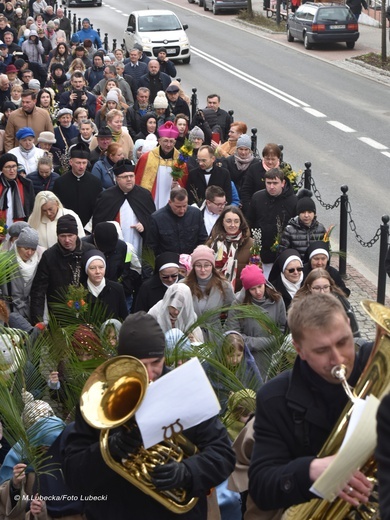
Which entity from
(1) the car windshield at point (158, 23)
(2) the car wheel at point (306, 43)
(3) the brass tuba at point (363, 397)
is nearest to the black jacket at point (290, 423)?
(3) the brass tuba at point (363, 397)

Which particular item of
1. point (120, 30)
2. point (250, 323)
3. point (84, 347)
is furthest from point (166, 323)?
point (120, 30)

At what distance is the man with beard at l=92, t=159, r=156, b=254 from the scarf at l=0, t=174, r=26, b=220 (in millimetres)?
847

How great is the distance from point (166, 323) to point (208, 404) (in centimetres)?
388

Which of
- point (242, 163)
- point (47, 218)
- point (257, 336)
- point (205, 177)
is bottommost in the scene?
point (242, 163)

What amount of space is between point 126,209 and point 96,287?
7.91 feet

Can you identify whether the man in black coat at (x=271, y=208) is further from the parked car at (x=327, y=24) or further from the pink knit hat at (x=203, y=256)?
the parked car at (x=327, y=24)

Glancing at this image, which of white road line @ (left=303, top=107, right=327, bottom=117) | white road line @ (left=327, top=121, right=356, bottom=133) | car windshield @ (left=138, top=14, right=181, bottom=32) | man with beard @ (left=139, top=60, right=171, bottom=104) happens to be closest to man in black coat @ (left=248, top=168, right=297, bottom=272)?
man with beard @ (left=139, top=60, right=171, bottom=104)

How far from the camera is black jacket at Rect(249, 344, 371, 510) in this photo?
3.95 metres

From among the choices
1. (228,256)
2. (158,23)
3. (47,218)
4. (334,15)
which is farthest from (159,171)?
(334,15)

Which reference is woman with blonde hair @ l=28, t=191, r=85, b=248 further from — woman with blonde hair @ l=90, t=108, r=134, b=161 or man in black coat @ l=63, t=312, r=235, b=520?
man in black coat @ l=63, t=312, r=235, b=520

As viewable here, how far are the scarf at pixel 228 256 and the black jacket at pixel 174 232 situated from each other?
1.42 ft

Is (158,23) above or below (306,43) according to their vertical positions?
above

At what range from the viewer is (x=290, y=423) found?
4016mm

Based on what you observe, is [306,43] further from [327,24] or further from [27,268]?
[27,268]
